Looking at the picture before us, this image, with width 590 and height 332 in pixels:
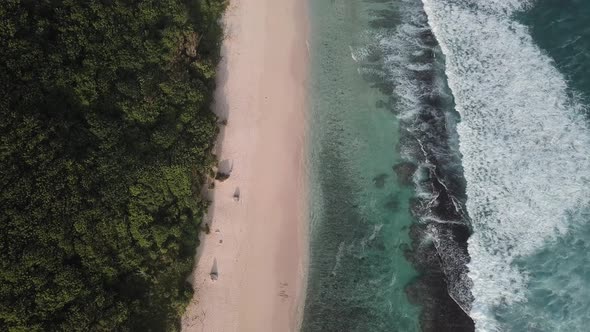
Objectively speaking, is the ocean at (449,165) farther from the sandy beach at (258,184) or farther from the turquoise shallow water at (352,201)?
the sandy beach at (258,184)

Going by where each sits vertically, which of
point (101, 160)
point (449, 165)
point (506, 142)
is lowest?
point (449, 165)

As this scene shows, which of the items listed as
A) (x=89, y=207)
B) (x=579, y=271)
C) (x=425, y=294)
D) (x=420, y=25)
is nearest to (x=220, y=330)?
(x=89, y=207)

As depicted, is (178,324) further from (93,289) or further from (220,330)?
(93,289)

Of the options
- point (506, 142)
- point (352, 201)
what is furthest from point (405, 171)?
point (506, 142)

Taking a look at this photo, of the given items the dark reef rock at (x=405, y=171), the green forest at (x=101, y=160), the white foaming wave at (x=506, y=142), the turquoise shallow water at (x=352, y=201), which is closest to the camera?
the green forest at (x=101, y=160)

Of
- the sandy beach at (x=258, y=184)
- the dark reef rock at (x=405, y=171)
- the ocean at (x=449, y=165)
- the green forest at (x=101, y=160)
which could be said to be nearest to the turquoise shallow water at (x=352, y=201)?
the ocean at (x=449, y=165)

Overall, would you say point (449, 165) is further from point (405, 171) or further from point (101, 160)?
point (101, 160)
